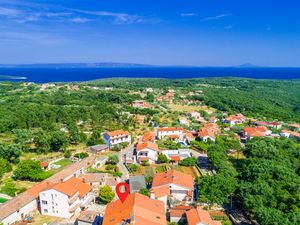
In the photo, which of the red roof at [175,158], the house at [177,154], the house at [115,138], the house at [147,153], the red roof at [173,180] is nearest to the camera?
the red roof at [173,180]

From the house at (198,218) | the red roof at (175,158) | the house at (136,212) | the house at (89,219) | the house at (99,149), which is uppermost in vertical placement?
the house at (136,212)

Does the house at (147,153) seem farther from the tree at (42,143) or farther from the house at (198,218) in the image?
the house at (198,218)

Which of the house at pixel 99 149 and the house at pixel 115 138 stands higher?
the house at pixel 115 138

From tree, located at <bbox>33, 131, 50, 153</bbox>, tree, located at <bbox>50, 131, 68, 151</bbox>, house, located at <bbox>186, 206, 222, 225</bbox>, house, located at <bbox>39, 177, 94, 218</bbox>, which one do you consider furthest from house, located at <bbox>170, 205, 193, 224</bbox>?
tree, located at <bbox>33, 131, 50, 153</bbox>

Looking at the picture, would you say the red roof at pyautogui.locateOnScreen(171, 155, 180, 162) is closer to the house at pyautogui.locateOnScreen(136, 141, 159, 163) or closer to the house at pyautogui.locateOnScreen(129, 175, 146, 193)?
the house at pyautogui.locateOnScreen(136, 141, 159, 163)

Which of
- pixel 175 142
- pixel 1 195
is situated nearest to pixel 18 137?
pixel 1 195

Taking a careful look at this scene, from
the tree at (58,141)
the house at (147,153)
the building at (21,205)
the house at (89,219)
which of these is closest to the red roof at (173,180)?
the house at (89,219)
